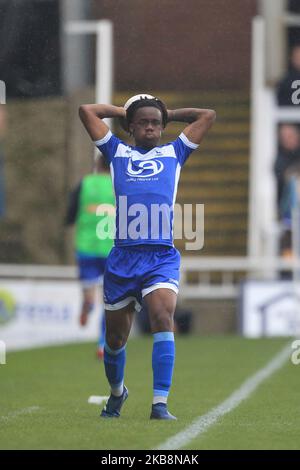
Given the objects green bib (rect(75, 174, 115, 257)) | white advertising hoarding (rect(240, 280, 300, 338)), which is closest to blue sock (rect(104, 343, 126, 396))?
green bib (rect(75, 174, 115, 257))

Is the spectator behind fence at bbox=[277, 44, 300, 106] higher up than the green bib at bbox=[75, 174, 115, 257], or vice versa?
the spectator behind fence at bbox=[277, 44, 300, 106]

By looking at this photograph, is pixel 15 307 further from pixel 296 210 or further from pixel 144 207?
pixel 144 207

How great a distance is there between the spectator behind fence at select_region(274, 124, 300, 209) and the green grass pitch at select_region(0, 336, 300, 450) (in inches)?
281

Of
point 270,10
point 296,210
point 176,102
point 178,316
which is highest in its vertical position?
point 270,10

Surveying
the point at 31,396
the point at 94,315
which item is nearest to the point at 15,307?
the point at 94,315

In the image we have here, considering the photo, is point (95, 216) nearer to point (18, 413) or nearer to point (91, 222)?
point (91, 222)

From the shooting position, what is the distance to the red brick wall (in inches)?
976

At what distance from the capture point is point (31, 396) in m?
11.0

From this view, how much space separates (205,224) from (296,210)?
9.94ft

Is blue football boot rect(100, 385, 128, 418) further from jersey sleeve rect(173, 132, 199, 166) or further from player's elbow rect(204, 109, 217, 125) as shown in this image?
player's elbow rect(204, 109, 217, 125)

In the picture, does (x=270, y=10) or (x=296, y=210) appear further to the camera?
(x=270, y=10)

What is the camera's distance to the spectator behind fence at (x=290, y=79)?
2508 cm

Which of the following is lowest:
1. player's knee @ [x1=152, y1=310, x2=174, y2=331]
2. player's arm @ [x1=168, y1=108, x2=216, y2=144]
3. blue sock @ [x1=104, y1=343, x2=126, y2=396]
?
blue sock @ [x1=104, y1=343, x2=126, y2=396]
